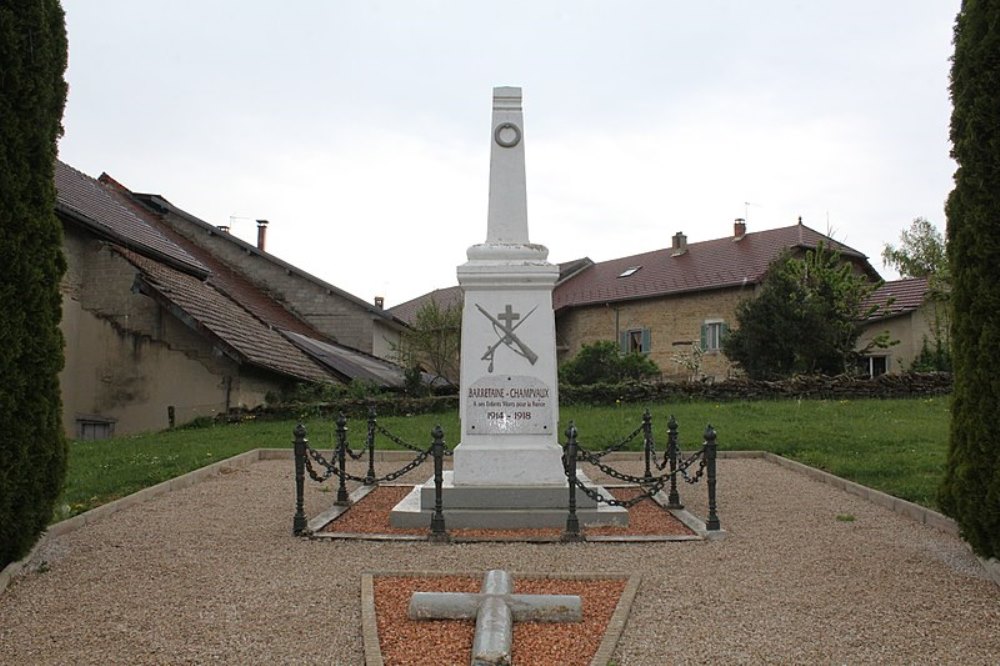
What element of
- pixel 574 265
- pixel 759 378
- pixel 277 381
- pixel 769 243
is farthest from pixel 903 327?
pixel 277 381

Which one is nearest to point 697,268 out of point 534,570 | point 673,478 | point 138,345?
point 138,345

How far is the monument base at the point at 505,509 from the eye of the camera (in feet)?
25.3

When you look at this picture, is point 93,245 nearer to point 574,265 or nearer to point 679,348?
point 679,348

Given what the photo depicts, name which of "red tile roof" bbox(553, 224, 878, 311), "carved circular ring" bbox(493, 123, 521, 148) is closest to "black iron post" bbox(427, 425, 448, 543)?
"carved circular ring" bbox(493, 123, 521, 148)

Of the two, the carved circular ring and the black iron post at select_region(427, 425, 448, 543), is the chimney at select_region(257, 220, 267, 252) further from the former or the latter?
the black iron post at select_region(427, 425, 448, 543)

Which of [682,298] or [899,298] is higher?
[682,298]

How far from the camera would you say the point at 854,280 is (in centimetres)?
2486

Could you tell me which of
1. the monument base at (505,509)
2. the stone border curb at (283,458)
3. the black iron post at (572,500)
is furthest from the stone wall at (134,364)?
the black iron post at (572,500)

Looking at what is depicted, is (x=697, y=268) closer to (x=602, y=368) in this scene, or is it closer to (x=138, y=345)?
(x=602, y=368)

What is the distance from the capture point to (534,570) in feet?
19.8

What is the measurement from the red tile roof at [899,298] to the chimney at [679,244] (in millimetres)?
8555

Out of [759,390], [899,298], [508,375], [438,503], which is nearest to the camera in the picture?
[438,503]

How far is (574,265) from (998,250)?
35.2m

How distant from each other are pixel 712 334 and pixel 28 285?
27687mm
